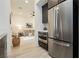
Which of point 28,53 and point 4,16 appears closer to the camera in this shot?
point 4,16

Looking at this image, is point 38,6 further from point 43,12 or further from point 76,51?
point 76,51

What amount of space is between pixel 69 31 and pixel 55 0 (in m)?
1.40

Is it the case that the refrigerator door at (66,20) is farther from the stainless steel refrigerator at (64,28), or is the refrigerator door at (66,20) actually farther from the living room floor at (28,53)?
the living room floor at (28,53)

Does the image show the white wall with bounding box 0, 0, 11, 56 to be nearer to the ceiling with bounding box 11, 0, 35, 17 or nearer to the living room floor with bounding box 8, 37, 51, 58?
the living room floor with bounding box 8, 37, 51, 58

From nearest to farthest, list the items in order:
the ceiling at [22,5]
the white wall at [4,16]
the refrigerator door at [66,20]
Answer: the refrigerator door at [66,20]
the white wall at [4,16]
the ceiling at [22,5]

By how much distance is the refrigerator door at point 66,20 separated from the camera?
315 cm

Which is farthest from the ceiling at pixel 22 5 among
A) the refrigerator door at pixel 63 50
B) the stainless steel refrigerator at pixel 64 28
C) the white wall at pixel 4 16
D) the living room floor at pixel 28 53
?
the refrigerator door at pixel 63 50

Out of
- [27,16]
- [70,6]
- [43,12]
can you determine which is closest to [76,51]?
[70,6]

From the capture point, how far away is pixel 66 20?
3.35 m

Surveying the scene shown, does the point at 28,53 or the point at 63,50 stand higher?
the point at 63,50

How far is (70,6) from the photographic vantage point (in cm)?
315

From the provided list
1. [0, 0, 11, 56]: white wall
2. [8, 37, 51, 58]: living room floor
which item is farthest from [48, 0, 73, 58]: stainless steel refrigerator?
[0, 0, 11, 56]: white wall

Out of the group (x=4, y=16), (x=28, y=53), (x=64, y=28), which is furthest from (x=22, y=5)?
(x=64, y=28)

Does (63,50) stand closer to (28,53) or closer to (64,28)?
(64,28)
